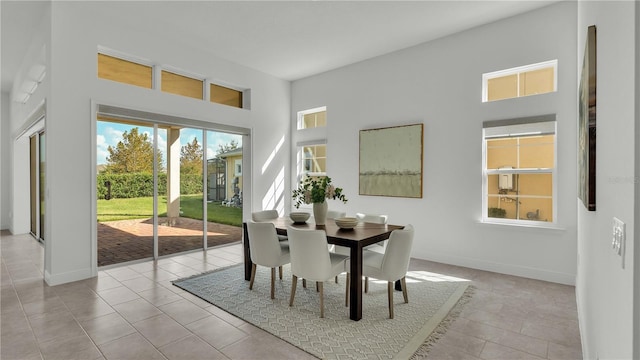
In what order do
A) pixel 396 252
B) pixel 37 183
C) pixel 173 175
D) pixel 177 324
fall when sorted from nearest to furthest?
pixel 177 324 → pixel 396 252 → pixel 173 175 → pixel 37 183

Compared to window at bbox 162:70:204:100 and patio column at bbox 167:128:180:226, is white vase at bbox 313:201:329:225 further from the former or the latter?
window at bbox 162:70:204:100

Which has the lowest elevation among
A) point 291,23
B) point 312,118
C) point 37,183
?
point 37,183

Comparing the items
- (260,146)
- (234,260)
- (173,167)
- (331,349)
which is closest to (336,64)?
(260,146)

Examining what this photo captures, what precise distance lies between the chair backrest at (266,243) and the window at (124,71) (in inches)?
120

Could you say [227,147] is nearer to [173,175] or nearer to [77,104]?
[173,175]

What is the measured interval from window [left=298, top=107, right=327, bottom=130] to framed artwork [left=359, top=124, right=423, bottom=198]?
1170 mm

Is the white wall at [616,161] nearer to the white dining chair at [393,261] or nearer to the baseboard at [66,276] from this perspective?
the white dining chair at [393,261]

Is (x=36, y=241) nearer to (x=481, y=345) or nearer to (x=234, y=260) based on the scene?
(x=234, y=260)

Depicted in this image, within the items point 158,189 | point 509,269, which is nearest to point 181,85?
point 158,189

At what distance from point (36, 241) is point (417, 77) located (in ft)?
25.7

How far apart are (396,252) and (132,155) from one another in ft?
13.7

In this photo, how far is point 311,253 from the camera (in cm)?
292

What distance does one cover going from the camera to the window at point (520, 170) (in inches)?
160

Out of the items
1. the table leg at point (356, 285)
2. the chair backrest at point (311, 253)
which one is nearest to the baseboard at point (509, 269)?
the table leg at point (356, 285)
